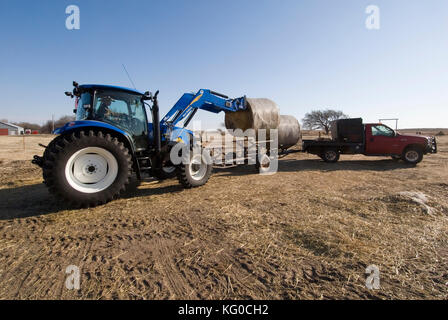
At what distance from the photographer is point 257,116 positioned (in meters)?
7.39

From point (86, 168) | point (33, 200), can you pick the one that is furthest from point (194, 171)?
point (33, 200)

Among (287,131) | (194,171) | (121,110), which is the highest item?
(121,110)

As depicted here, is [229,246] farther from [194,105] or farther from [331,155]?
[331,155]

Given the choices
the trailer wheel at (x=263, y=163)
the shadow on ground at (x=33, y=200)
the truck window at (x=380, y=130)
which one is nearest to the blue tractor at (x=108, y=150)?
the shadow on ground at (x=33, y=200)

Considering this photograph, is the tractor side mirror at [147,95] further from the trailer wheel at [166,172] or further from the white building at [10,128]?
the white building at [10,128]

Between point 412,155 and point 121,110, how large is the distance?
1124 centimetres

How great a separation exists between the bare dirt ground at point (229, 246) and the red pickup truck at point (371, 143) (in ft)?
18.0

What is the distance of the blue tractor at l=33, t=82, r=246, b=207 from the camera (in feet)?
12.3

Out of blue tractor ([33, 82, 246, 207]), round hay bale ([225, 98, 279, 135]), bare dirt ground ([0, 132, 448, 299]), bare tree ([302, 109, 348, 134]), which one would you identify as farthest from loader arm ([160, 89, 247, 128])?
bare tree ([302, 109, 348, 134])

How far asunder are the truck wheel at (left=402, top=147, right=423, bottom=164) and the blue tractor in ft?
29.0

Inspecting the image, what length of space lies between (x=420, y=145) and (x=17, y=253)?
41.8 feet
